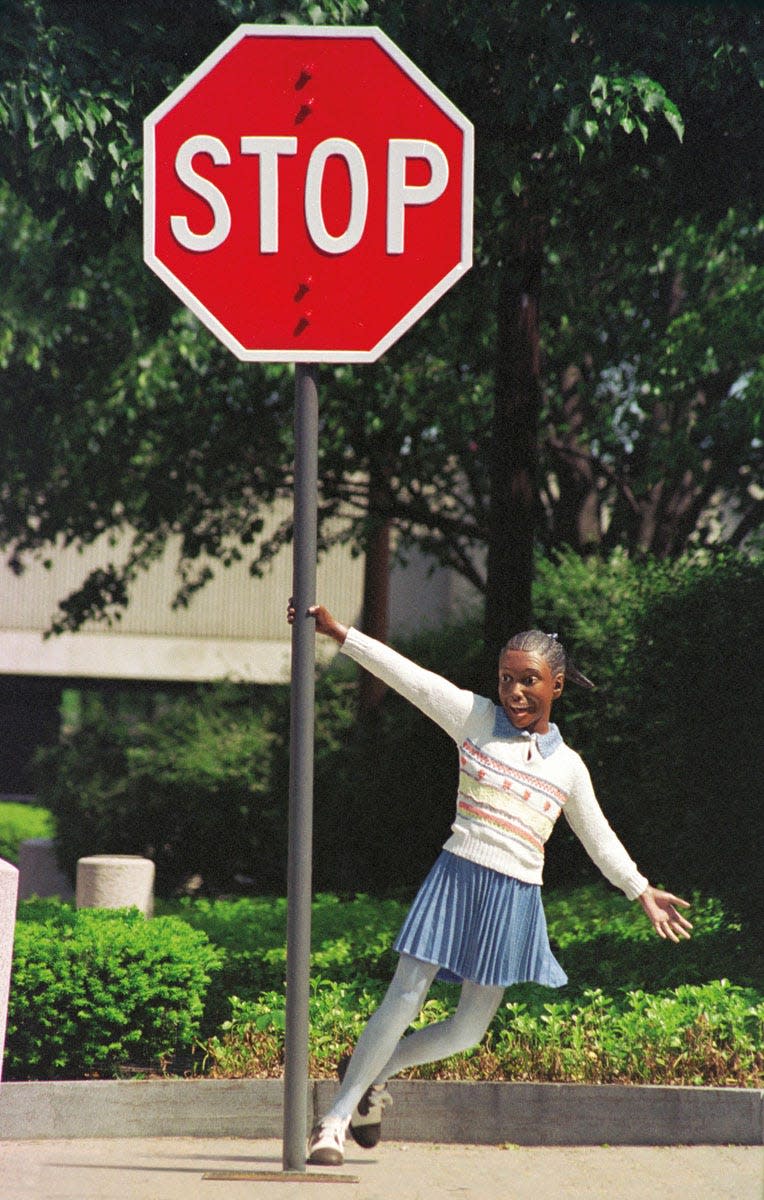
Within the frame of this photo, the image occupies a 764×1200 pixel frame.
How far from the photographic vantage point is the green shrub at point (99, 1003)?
6289 mm

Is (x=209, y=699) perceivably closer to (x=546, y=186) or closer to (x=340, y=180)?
(x=546, y=186)

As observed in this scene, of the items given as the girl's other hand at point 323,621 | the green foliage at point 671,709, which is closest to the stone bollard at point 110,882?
the green foliage at point 671,709

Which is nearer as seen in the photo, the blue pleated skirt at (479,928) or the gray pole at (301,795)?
the gray pole at (301,795)

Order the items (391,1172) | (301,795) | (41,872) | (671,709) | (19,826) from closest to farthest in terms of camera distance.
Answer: (301,795)
(391,1172)
(671,709)
(41,872)
(19,826)

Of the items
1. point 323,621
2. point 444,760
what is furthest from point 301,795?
point 444,760

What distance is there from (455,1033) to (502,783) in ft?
2.84

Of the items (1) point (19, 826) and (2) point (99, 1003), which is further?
(1) point (19, 826)

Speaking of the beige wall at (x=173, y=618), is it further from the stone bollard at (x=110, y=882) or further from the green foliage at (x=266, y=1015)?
the green foliage at (x=266, y=1015)

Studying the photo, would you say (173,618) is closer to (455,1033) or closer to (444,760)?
(444,760)

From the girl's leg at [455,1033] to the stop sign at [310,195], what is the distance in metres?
2.14

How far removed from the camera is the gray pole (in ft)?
14.7

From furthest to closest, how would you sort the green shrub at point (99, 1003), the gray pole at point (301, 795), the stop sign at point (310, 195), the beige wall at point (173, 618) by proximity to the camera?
the beige wall at point (173, 618)
the green shrub at point (99, 1003)
the stop sign at point (310, 195)
the gray pole at point (301, 795)

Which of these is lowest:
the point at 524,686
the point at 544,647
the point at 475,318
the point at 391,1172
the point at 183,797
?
the point at 391,1172

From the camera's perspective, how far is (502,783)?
479 cm
